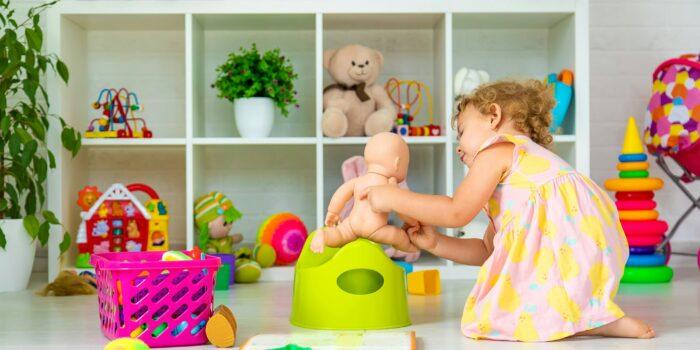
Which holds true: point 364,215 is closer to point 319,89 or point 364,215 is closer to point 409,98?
point 319,89

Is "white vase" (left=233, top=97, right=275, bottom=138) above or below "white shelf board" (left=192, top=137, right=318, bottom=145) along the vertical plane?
above

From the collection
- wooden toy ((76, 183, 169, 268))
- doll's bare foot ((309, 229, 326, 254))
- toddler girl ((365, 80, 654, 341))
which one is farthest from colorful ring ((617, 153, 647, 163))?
wooden toy ((76, 183, 169, 268))

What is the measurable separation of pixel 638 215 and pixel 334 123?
109cm

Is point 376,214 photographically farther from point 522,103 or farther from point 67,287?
point 67,287

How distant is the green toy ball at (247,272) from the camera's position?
2938mm

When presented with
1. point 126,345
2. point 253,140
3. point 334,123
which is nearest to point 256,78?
point 253,140

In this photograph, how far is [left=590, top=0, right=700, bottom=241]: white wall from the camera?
3.51 meters

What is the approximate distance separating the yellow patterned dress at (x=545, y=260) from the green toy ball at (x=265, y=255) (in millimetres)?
1193

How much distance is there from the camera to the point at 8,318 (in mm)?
2270

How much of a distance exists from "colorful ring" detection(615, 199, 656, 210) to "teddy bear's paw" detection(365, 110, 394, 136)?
2.78ft

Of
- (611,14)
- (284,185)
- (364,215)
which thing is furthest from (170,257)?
(611,14)

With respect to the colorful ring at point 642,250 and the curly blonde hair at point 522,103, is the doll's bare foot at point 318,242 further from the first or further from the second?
the colorful ring at point 642,250

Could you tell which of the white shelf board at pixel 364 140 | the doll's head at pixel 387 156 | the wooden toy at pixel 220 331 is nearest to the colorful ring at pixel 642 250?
the white shelf board at pixel 364 140

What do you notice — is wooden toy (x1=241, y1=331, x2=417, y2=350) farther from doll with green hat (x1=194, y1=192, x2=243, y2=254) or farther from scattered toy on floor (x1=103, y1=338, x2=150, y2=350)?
doll with green hat (x1=194, y1=192, x2=243, y2=254)
